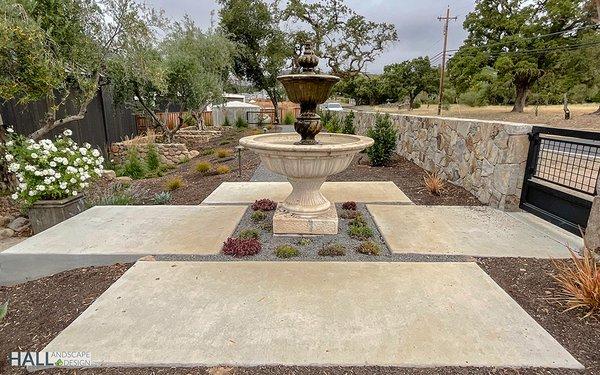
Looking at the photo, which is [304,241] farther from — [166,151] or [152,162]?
[166,151]

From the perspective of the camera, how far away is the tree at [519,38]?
2245cm

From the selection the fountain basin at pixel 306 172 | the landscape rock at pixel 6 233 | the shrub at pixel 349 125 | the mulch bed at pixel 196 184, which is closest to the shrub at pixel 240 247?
the fountain basin at pixel 306 172

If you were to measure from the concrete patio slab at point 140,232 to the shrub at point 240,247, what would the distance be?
0.48 feet

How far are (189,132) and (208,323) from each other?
1469 cm

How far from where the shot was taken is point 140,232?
3906 millimetres

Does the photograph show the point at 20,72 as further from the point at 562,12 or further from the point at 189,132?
the point at 562,12

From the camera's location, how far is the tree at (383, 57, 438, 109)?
3559cm

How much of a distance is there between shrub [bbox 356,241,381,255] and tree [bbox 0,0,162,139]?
4937 mm

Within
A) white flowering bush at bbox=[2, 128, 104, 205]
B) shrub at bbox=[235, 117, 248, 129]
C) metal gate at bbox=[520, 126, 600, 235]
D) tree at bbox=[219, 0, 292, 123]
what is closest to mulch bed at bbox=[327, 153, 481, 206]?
metal gate at bbox=[520, 126, 600, 235]

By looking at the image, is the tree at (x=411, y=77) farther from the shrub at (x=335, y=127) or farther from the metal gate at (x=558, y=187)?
the metal gate at (x=558, y=187)

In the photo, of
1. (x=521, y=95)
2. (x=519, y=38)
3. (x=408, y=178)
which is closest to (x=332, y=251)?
(x=408, y=178)

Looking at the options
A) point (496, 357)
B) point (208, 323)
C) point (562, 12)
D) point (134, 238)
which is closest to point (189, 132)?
point (134, 238)

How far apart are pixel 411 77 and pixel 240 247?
38.0 m

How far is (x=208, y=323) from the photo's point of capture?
230 cm
